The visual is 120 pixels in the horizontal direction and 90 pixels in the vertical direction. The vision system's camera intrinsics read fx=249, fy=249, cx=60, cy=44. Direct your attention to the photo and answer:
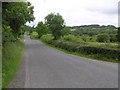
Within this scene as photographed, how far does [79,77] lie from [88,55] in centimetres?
1266

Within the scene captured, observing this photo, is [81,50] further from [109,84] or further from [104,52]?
[109,84]

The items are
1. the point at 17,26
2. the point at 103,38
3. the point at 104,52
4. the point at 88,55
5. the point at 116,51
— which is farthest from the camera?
the point at 103,38

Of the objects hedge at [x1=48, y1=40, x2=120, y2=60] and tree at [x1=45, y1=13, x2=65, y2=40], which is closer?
hedge at [x1=48, y1=40, x2=120, y2=60]

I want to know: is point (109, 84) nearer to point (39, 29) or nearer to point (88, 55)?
point (88, 55)

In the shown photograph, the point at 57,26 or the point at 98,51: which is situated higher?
the point at 57,26

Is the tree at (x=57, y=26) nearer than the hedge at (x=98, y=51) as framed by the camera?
No

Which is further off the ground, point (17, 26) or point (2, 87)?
point (17, 26)

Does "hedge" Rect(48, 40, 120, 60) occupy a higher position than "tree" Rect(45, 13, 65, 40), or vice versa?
"tree" Rect(45, 13, 65, 40)

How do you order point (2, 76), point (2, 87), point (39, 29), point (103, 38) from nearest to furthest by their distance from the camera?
point (2, 87) < point (2, 76) < point (103, 38) < point (39, 29)

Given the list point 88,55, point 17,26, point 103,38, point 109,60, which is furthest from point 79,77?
point 103,38

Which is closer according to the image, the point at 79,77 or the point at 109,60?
the point at 79,77

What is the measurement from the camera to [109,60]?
71.8 feet

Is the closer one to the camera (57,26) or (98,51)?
(98,51)

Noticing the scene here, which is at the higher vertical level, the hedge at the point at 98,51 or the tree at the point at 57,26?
the tree at the point at 57,26
